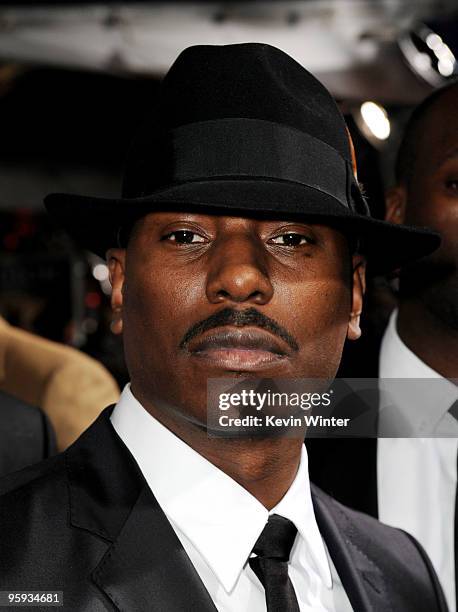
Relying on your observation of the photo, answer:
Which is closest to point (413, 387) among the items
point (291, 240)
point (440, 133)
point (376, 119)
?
point (440, 133)

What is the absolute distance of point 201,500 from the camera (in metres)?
1.03

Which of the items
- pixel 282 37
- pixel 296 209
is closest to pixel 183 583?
pixel 296 209

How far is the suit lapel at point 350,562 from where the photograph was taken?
1158 mm

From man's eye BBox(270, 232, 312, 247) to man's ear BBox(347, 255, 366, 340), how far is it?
0.41 feet

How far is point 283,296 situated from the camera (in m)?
0.97

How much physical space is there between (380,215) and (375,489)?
47 cm

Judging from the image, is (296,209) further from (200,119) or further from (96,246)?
(96,246)

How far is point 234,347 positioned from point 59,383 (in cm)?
87

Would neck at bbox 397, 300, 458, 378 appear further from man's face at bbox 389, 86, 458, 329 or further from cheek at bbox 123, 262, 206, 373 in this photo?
cheek at bbox 123, 262, 206, 373

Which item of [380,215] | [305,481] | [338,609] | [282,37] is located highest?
[282,37]

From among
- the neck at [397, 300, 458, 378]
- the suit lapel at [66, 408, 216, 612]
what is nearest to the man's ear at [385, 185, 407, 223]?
the neck at [397, 300, 458, 378]

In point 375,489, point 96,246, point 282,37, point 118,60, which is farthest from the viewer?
point 118,60

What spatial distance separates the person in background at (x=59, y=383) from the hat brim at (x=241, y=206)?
26.2 inches

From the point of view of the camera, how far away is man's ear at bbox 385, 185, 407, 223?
1474mm
